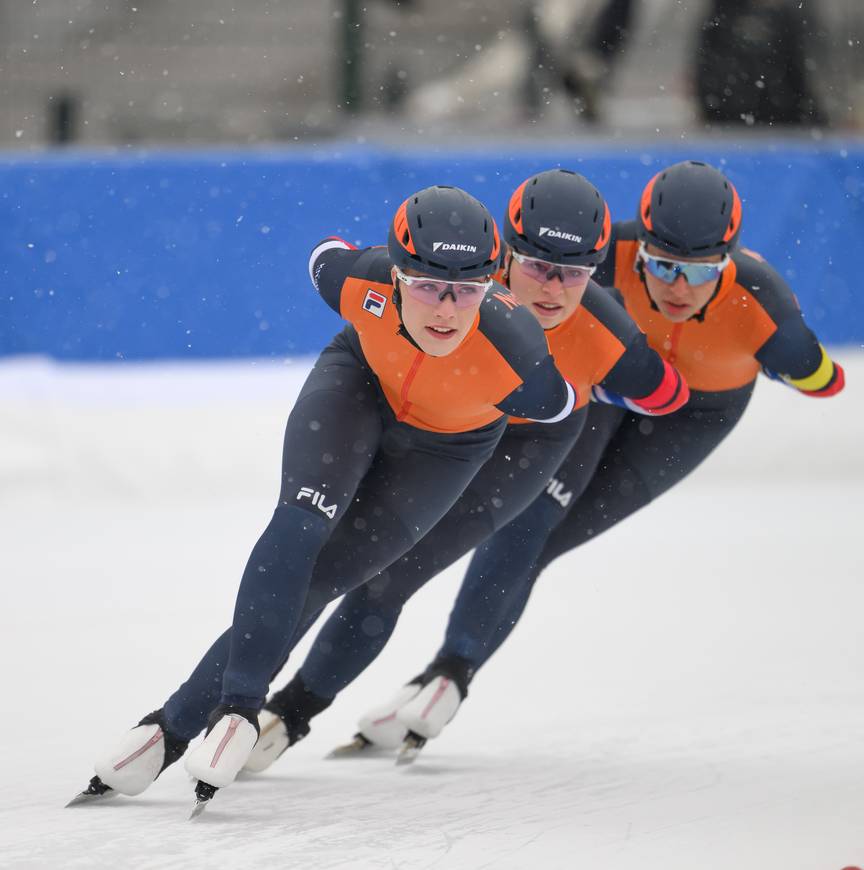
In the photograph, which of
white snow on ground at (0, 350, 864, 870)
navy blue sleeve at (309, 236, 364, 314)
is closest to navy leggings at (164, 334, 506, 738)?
navy blue sleeve at (309, 236, 364, 314)

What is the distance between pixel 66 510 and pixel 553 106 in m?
3.85

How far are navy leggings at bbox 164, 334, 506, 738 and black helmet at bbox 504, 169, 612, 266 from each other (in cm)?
45

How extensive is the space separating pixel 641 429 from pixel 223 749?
1.79 meters

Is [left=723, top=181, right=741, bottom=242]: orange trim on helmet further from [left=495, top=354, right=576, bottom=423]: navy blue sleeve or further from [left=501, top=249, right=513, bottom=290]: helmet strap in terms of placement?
[left=495, top=354, right=576, bottom=423]: navy blue sleeve

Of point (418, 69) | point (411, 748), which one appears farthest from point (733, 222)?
point (418, 69)

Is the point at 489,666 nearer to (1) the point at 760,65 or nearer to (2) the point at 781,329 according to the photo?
(2) the point at 781,329

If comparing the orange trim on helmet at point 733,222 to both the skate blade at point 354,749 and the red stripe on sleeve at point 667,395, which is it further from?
the skate blade at point 354,749

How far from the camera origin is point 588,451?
3.99 m

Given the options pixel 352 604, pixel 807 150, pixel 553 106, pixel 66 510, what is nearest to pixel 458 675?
pixel 352 604

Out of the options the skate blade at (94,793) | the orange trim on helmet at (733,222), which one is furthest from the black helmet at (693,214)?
the skate blade at (94,793)

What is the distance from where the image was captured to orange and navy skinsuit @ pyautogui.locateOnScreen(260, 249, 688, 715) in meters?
3.50

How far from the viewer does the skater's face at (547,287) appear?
3.48m

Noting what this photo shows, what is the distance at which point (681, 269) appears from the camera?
373 centimetres

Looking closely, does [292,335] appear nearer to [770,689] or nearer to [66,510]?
[66,510]
